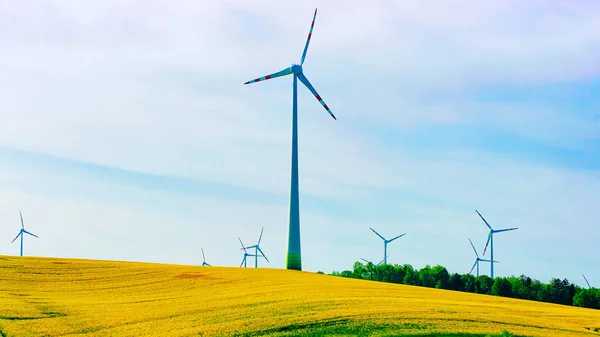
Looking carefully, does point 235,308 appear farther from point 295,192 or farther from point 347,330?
point 295,192

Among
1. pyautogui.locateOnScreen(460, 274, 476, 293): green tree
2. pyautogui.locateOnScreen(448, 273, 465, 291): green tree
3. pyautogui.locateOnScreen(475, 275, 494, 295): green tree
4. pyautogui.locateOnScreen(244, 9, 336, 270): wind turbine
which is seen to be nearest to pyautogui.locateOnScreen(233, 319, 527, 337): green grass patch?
pyautogui.locateOnScreen(244, 9, 336, 270): wind turbine

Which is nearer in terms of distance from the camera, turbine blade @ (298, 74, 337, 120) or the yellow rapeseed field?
the yellow rapeseed field

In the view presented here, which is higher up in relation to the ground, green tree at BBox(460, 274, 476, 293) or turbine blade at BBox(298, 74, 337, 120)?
turbine blade at BBox(298, 74, 337, 120)

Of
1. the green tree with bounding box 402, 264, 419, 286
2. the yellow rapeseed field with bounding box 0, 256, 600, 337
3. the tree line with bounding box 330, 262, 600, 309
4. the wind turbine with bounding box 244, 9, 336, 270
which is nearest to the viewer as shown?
the yellow rapeseed field with bounding box 0, 256, 600, 337

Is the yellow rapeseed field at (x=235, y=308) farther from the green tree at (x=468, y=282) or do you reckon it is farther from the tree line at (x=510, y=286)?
the green tree at (x=468, y=282)

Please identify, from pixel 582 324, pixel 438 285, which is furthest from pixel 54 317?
pixel 438 285

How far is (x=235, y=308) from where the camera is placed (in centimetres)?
5516

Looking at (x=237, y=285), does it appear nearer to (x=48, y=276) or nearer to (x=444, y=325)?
(x=48, y=276)

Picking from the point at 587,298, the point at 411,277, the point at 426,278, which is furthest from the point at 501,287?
the point at 411,277

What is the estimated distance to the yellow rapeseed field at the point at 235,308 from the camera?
161 ft

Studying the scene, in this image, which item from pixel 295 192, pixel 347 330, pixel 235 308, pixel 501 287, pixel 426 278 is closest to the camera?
pixel 347 330

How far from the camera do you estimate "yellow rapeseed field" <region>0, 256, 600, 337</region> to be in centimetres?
4903

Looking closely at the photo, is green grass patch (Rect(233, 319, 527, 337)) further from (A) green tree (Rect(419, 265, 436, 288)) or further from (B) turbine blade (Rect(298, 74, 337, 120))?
(A) green tree (Rect(419, 265, 436, 288))

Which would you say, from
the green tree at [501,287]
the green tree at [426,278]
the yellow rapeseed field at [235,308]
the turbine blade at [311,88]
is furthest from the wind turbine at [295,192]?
the green tree at [426,278]
